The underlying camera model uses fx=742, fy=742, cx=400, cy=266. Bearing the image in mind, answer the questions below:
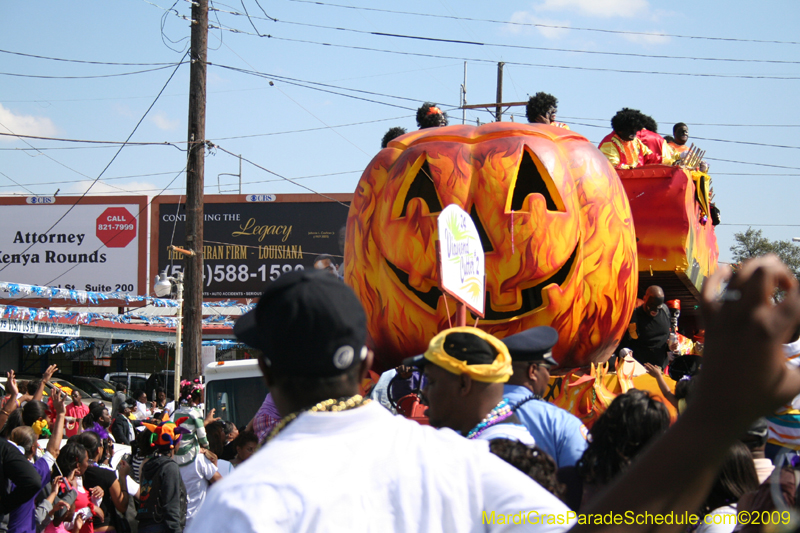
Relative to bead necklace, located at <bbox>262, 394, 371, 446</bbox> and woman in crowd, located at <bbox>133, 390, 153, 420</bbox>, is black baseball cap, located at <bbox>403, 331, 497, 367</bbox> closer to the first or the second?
bead necklace, located at <bbox>262, 394, 371, 446</bbox>

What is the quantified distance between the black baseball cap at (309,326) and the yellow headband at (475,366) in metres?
1.02

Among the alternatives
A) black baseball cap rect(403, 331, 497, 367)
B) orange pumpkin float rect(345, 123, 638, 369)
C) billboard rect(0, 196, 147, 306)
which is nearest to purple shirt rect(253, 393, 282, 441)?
orange pumpkin float rect(345, 123, 638, 369)

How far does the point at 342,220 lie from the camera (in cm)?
2402

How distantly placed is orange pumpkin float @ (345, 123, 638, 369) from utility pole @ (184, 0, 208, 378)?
23.4ft

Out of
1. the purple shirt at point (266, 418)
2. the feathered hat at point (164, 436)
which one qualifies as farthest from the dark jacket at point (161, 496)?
the purple shirt at point (266, 418)

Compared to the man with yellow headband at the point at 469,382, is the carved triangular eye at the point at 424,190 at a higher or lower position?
higher

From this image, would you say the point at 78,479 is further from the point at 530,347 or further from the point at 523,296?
the point at 530,347

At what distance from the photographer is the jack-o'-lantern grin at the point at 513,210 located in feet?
14.1

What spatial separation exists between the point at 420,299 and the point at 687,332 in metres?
4.65

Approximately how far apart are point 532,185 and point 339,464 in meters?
3.44

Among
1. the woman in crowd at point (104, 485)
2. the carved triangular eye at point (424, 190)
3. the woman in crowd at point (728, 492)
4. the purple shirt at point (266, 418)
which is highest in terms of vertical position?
the carved triangular eye at point (424, 190)

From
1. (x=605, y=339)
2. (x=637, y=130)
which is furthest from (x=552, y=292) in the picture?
(x=637, y=130)

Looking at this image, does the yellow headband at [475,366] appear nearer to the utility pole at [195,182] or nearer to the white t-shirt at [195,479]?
the white t-shirt at [195,479]

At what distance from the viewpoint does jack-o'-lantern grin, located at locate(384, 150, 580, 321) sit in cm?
430
